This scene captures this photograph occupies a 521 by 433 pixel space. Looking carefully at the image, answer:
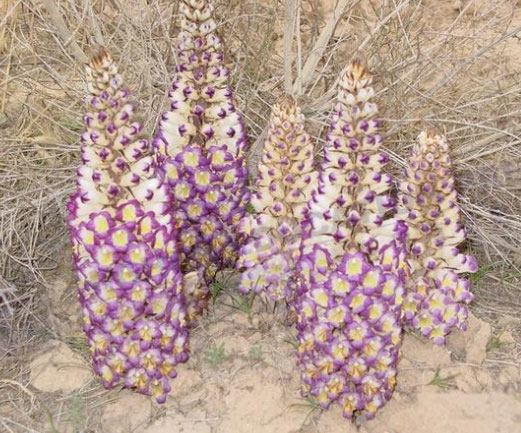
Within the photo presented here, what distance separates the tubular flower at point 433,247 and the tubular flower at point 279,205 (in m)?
0.40

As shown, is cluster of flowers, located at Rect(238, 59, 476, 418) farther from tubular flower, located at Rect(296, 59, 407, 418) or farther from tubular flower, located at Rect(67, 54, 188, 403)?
tubular flower, located at Rect(67, 54, 188, 403)

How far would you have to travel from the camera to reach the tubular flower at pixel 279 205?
2.75 meters

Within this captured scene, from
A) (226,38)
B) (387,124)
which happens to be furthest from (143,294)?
(226,38)

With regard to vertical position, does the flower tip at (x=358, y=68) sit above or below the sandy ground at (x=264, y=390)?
above

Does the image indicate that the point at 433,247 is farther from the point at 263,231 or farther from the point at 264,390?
the point at 264,390

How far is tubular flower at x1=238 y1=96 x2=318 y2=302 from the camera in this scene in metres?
2.75

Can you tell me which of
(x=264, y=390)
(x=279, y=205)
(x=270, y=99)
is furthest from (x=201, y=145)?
→ (x=270, y=99)

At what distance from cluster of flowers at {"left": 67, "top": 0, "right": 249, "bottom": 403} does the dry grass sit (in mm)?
714

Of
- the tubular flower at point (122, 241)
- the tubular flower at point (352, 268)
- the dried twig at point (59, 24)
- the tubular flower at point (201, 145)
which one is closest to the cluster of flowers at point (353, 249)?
the tubular flower at point (352, 268)

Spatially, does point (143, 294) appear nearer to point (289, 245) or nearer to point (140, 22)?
point (289, 245)

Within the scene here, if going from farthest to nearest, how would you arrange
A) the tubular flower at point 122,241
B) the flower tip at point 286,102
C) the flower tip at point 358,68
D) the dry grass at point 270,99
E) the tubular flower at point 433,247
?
the dry grass at point 270,99 → the tubular flower at point 433,247 → the flower tip at point 286,102 → the tubular flower at point 122,241 → the flower tip at point 358,68

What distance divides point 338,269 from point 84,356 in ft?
3.99

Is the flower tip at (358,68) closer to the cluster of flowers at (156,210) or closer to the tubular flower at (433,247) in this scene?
the tubular flower at (433,247)

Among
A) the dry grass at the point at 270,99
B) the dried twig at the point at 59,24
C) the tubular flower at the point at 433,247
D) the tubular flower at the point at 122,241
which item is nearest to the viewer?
the tubular flower at the point at 122,241
